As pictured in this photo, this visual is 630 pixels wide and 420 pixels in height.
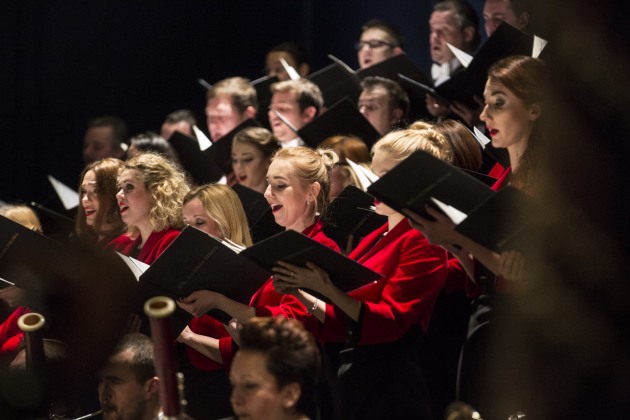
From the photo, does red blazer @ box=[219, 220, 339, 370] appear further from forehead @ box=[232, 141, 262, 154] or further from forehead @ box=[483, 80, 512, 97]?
forehead @ box=[232, 141, 262, 154]

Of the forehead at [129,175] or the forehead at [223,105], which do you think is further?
the forehead at [223,105]

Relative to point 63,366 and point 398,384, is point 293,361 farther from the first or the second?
point 63,366

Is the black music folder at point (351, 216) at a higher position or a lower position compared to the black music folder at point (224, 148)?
higher

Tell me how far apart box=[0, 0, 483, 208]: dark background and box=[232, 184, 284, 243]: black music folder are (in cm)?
298

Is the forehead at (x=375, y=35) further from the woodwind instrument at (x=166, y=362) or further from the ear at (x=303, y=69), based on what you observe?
the woodwind instrument at (x=166, y=362)

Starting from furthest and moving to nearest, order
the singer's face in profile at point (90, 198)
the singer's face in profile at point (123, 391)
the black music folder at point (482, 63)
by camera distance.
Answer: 1. the singer's face in profile at point (90, 198)
2. the black music folder at point (482, 63)
3. the singer's face in profile at point (123, 391)

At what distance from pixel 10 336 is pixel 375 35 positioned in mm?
2712

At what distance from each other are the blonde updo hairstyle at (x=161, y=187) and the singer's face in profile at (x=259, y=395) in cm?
155

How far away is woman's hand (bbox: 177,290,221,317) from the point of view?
3.25m

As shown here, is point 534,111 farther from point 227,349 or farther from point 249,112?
point 249,112

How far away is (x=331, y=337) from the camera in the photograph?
129 inches

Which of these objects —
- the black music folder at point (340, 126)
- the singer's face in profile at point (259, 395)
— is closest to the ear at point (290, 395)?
the singer's face in profile at point (259, 395)

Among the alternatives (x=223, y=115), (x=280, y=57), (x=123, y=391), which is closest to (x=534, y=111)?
(x=123, y=391)

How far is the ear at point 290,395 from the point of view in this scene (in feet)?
8.71
